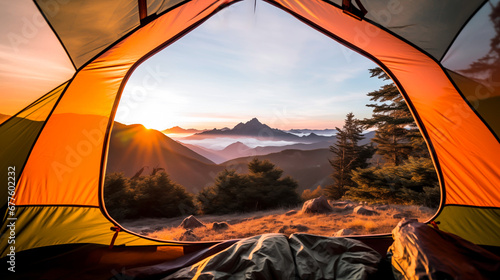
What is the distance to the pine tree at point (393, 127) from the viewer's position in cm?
1210

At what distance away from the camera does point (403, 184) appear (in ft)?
32.4

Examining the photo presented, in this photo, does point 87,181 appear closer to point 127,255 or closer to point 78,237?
point 78,237

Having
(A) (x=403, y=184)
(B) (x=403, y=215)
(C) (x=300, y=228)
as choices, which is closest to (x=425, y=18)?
(C) (x=300, y=228)

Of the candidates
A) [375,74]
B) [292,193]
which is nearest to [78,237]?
[292,193]

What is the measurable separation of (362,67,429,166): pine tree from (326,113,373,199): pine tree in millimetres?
4102

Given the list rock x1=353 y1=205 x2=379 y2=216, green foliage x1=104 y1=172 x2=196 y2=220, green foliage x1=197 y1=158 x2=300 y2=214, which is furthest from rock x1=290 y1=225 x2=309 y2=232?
green foliage x1=104 y1=172 x2=196 y2=220

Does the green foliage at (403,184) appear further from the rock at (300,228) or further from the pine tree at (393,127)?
the rock at (300,228)

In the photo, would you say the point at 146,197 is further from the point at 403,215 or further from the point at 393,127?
the point at 393,127

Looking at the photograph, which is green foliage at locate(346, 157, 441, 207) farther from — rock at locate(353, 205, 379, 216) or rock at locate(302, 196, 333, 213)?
rock at locate(302, 196, 333, 213)

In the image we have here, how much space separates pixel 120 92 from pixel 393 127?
13812mm

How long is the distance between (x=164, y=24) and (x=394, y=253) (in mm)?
2526

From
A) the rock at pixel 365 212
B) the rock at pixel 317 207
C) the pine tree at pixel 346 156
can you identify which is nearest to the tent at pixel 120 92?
the rock at pixel 365 212

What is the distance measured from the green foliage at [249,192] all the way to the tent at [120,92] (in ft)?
32.4

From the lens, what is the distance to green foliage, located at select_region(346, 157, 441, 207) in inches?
341
